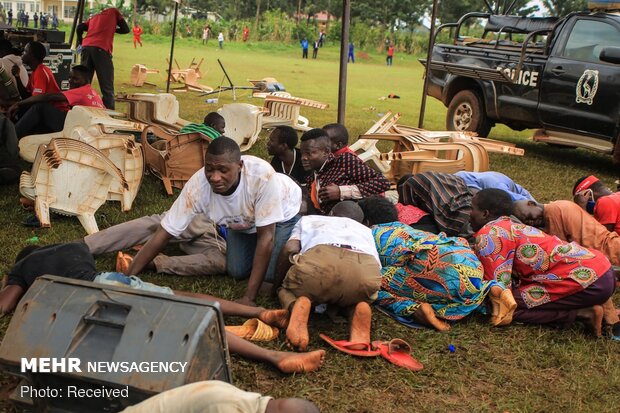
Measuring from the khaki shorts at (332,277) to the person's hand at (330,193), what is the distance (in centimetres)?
135

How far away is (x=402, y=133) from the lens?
25.2 feet

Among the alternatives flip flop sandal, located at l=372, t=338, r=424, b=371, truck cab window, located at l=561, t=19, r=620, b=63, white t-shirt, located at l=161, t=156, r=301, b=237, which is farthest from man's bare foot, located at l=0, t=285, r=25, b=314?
truck cab window, located at l=561, t=19, r=620, b=63

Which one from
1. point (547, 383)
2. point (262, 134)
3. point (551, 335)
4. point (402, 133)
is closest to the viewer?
point (547, 383)

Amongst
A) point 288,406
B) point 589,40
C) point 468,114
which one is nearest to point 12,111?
point 288,406

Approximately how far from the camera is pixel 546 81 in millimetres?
9383

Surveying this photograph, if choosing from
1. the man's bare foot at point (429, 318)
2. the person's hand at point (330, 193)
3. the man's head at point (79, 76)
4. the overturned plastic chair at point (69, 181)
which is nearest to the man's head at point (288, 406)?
the man's bare foot at point (429, 318)

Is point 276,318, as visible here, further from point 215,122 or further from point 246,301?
point 215,122

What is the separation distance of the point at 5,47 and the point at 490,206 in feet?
24.7

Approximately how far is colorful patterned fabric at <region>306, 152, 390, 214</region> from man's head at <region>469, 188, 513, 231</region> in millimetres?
975

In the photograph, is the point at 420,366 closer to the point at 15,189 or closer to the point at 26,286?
the point at 26,286

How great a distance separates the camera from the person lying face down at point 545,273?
390 centimetres

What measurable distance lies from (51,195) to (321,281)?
102 inches

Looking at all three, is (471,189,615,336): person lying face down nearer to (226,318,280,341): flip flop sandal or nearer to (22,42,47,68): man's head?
(226,318,280,341): flip flop sandal

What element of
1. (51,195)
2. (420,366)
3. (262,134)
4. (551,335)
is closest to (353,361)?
(420,366)
